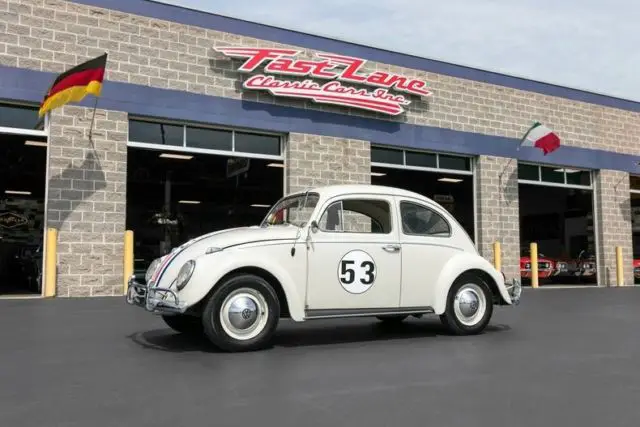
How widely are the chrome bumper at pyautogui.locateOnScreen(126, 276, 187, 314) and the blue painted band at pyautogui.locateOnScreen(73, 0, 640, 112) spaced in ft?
28.5

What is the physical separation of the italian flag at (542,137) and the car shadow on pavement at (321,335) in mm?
11129

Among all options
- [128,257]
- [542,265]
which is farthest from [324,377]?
[542,265]

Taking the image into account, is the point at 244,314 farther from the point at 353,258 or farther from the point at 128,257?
the point at 128,257

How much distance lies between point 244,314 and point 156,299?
0.93 metres

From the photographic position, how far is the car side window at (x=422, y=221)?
7102mm

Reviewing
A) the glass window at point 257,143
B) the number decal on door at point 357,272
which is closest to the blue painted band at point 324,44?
the glass window at point 257,143

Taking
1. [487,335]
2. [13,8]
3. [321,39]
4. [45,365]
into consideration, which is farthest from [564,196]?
[45,365]

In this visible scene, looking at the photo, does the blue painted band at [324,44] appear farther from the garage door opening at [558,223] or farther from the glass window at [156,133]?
the garage door opening at [558,223]

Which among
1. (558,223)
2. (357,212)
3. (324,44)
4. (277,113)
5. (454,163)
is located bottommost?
(357,212)

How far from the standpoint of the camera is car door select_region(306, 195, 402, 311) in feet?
21.0

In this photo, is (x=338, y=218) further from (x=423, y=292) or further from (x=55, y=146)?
(x=55, y=146)

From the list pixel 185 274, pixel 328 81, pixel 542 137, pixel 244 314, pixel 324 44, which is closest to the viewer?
pixel 185 274

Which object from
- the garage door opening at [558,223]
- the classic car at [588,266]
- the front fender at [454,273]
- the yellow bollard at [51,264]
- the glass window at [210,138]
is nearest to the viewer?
the front fender at [454,273]

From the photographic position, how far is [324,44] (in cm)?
1524
